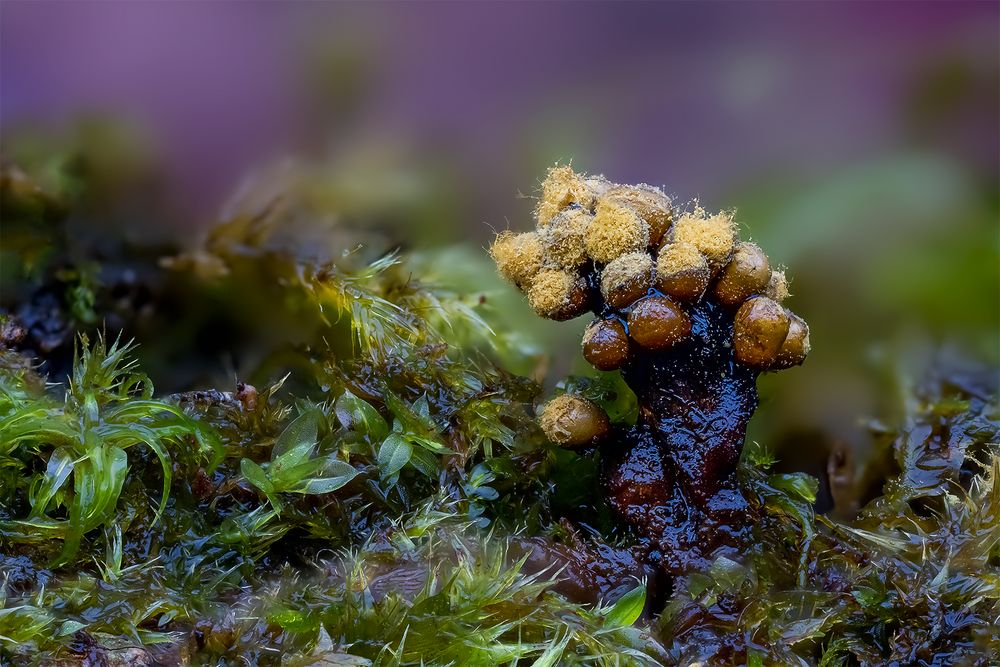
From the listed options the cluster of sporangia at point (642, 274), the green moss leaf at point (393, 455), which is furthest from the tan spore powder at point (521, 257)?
the green moss leaf at point (393, 455)

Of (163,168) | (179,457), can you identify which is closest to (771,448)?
(179,457)

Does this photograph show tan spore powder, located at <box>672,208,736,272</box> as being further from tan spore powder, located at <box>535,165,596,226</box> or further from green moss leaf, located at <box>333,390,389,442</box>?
green moss leaf, located at <box>333,390,389,442</box>

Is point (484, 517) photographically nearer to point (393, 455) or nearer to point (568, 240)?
point (393, 455)

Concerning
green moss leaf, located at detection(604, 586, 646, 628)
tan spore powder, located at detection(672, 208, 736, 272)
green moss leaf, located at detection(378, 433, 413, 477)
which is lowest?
green moss leaf, located at detection(378, 433, 413, 477)

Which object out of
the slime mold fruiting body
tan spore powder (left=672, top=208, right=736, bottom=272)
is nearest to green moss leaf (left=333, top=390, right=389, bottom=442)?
the slime mold fruiting body

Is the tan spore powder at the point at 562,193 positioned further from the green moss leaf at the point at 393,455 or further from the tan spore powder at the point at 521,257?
the green moss leaf at the point at 393,455

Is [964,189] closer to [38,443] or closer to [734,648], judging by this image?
[734,648]

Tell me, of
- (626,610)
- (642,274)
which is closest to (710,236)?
(642,274)
